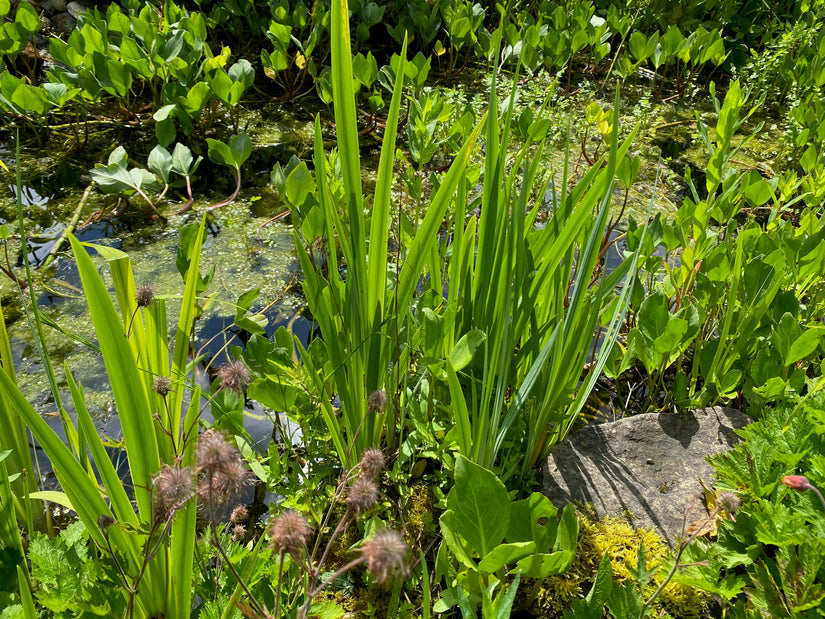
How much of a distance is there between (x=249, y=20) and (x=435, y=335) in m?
2.63

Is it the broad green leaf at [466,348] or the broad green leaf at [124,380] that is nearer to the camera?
the broad green leaf at [124,380]

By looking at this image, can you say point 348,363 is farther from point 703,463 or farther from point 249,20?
point 249,20

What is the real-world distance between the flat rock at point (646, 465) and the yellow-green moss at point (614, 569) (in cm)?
3

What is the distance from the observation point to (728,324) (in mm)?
1249

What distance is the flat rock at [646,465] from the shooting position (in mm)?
1141

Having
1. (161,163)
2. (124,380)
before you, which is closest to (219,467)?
(124,380)

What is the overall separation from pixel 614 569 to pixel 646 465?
246 mm

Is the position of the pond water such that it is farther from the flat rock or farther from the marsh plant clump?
the flat rock

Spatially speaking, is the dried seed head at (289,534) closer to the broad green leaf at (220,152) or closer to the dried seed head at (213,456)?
the dried seed head at (213,456)

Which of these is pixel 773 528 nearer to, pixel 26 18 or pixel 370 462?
pixel 370 462

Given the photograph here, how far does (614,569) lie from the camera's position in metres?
1.05

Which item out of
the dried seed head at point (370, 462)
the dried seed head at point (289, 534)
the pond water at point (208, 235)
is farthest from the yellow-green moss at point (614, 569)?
the pond water at point (208, 235)

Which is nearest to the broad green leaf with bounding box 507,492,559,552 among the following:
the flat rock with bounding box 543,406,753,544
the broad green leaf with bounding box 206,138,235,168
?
the flat rock with bounding box 543,406,753,544

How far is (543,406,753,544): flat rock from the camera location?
44.9 inches
